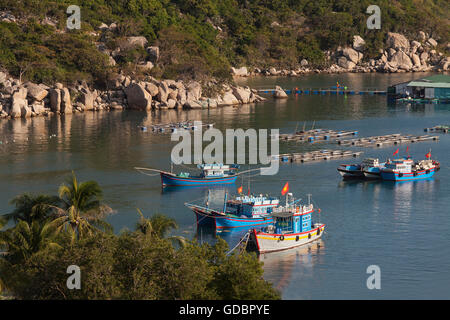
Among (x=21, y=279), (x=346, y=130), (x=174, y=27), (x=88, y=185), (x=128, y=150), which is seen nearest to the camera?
(x=21, y=279)

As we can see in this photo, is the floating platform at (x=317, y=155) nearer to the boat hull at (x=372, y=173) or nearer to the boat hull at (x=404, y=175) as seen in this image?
the boat hull at (x=372, y=173)

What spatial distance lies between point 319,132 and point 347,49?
109 meters

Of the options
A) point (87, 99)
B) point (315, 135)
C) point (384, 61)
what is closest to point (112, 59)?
point (87, 99)

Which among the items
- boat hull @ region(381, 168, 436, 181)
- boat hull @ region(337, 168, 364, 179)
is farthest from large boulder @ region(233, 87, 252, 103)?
boat hull @ region(381, 168, 436, 181)

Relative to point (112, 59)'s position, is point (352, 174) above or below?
below

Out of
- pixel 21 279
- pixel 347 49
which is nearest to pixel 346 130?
pixel 21 279

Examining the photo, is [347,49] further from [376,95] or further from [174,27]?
[174,27]

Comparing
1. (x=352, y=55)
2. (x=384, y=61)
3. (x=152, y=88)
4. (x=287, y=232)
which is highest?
(x=352, y=55)

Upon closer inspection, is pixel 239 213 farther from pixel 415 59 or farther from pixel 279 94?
pixel 415 59

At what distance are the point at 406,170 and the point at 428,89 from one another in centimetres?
6573

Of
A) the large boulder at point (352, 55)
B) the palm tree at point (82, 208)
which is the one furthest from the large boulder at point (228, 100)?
the palm tree at point (82, 208)

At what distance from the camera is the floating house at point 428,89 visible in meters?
128

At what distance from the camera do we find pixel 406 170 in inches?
2625
